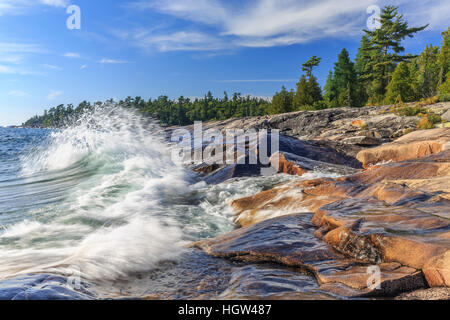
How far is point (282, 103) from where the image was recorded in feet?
174

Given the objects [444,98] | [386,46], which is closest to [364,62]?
[386,46]

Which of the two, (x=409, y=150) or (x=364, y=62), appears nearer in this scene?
(x=409, y=150)

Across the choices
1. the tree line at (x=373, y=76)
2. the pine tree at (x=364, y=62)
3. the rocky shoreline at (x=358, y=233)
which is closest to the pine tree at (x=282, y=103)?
the tree line at (x=373, y=76)

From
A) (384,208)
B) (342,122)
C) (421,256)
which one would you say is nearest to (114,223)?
(384,208)

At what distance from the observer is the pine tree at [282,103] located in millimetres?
52844

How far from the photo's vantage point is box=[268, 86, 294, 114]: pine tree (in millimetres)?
52844

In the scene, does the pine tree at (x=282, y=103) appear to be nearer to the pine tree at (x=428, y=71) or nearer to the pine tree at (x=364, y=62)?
the pine tree at (x=364, y=62)

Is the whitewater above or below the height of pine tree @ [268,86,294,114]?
below

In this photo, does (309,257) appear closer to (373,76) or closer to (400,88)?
(400,88)

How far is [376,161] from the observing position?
1338 centimetres

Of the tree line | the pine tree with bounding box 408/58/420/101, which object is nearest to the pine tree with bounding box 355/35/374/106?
the tree line

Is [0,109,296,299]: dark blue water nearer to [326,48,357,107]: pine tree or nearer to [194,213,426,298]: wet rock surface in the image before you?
[194,213,426,298]: wet rock surface

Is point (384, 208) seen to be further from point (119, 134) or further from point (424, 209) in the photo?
point (119, 134)
